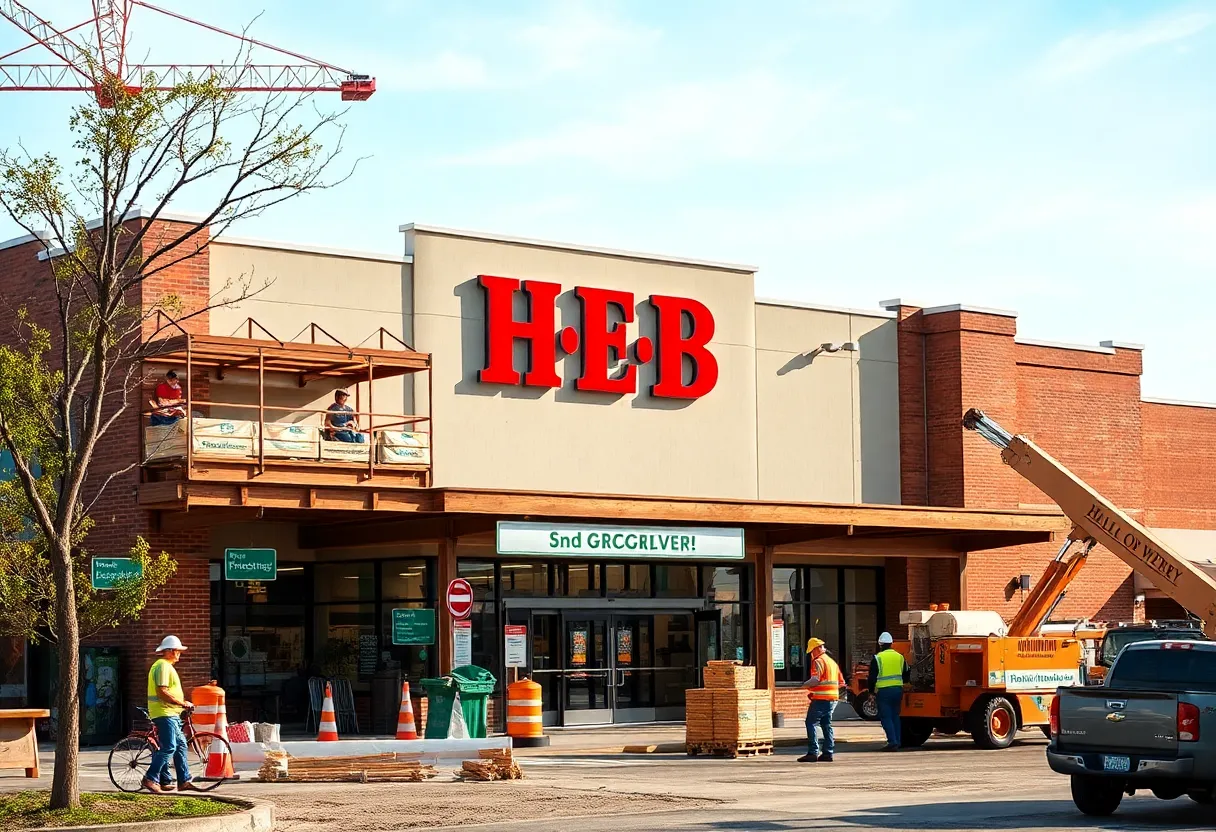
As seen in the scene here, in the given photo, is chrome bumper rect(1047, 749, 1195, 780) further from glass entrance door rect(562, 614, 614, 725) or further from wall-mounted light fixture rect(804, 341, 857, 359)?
wall-mounted light fixture rect(804, 341, 857, 359)

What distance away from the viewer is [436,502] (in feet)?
92.7

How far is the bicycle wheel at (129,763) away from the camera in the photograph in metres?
19.5

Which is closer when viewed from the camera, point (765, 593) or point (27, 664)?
point (27, 664)

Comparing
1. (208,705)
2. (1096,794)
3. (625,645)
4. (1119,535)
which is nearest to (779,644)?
(625,645)

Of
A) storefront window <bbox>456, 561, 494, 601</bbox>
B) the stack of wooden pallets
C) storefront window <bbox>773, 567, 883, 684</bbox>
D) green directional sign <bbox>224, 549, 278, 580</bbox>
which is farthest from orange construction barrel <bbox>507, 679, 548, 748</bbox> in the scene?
storefront window <bbox>773, 567, 883, 684</bbox>

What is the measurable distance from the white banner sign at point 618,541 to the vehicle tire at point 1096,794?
13179 millimetres

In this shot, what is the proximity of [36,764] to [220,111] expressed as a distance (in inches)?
370

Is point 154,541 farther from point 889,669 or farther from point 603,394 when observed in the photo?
point 889,669

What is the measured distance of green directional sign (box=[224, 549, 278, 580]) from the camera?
28672mm

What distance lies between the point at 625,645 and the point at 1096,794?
A: 17688 millimetres

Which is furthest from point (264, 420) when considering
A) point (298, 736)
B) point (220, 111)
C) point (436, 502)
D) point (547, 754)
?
point (220, 111)

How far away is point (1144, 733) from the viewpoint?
16.2 m

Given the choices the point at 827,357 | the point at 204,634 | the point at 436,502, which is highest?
the point at 827,357

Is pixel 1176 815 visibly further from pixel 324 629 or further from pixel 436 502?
pixel 324 629
